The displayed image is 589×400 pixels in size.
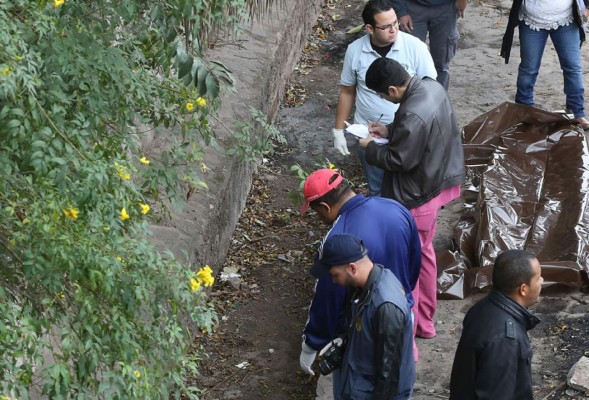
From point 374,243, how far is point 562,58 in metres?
3.91

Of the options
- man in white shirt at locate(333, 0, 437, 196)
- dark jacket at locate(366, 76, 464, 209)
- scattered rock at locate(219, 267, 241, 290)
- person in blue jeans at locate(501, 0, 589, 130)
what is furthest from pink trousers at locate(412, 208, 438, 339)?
person in blue jeans at locate(501, 0, 589, 130)

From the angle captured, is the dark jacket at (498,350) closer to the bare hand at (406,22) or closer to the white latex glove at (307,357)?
the white latex glove at (307,357)

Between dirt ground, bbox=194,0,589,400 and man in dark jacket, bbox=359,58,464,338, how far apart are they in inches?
21.9

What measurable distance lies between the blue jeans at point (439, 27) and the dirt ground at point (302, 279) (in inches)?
22.3

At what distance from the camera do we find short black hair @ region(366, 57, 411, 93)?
5469mm

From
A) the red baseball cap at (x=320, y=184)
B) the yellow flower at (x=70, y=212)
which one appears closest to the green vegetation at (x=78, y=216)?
the yellow flower at (x=70, y=212)

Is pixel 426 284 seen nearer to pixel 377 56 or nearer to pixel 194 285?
pixel 377 56

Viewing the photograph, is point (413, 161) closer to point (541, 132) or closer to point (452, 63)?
point (541, 132)

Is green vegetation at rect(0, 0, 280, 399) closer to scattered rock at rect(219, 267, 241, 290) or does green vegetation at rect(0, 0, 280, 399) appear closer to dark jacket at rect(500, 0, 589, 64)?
scattered rock at rect(219, 267, 241, 290)

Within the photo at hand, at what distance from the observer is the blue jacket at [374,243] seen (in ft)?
15.7

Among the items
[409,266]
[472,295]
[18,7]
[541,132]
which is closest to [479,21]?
[541,132]

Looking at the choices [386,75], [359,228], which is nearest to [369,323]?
[359,228]

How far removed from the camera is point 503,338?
3.98 m

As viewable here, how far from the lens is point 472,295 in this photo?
20.2 feet
